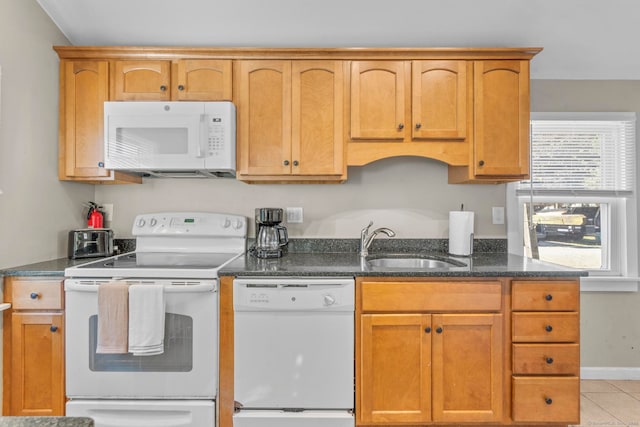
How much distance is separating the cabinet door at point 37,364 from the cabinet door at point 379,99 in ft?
6.27

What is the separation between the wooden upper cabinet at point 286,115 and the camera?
7.25 ft

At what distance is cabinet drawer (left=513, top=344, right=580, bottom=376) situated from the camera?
6.02ft

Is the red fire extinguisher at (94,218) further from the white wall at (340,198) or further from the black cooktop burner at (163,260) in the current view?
the black cooktop burner at (163,260)

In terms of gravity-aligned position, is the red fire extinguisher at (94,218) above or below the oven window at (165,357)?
above

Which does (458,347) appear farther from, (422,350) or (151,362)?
(151,362)

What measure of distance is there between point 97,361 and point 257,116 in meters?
1.56

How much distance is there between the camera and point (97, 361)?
1830 mm

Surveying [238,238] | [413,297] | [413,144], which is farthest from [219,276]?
[413,144]

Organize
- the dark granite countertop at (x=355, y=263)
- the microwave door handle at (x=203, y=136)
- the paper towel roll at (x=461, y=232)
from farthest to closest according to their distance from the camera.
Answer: the paper towel roll at (x=461, y=232)
the microwave door handle at (x=203, y=136)
the dark granite countertop at (x=355, y=263)

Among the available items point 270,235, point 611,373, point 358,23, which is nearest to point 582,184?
point 611,373

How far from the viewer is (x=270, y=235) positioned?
2252 mm

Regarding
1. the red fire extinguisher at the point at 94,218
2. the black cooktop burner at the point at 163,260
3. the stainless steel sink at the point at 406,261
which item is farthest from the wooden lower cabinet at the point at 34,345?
the stainless steel sink at the point at 406,261

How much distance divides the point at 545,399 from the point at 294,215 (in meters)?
1.74

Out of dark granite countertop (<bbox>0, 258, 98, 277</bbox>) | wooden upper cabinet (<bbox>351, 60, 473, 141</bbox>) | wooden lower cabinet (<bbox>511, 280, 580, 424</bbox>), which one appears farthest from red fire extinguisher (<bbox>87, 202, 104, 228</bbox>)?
wooden lower cabinet (<bbox>511, 280, 580, 424</bbox>)
